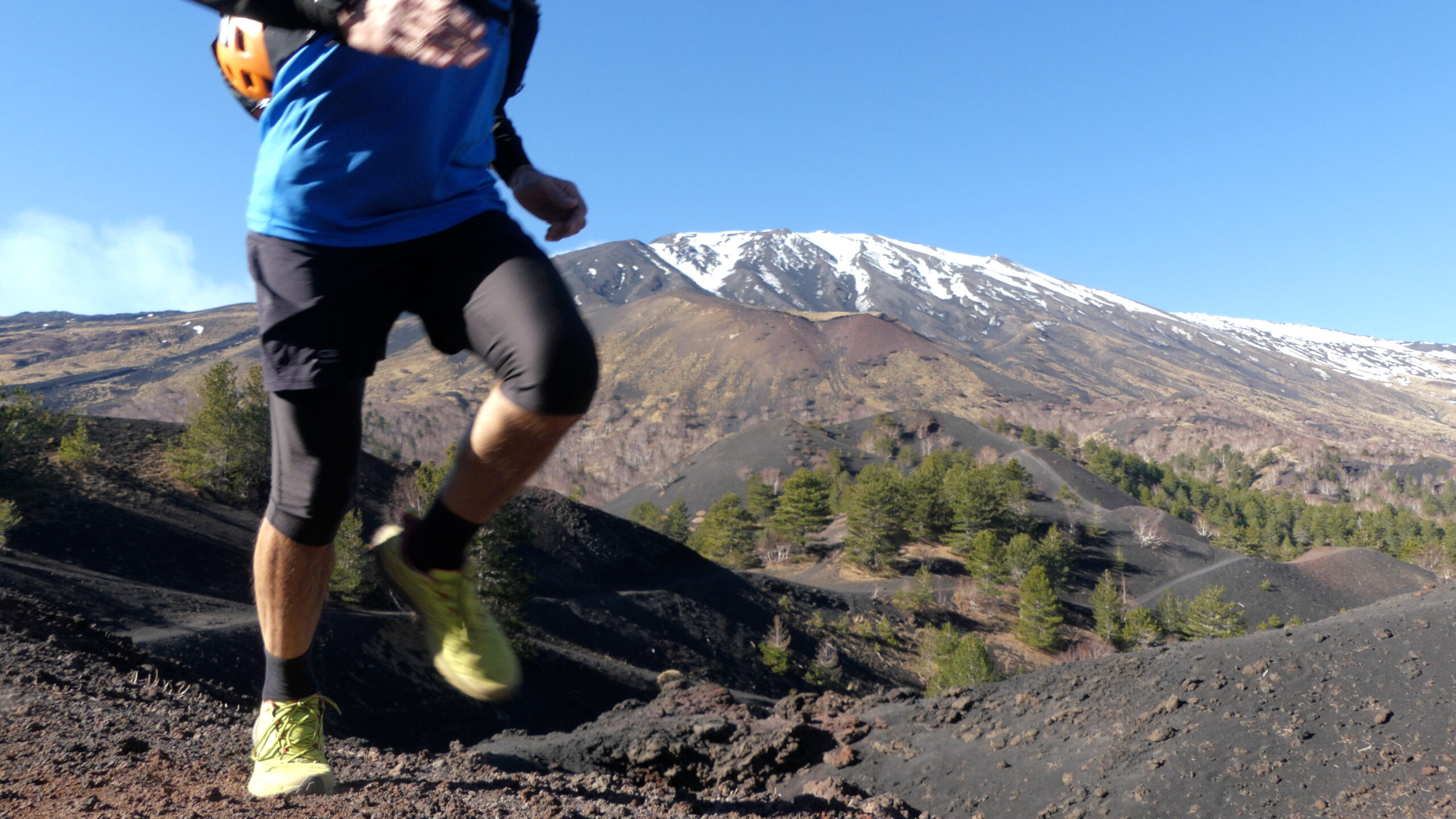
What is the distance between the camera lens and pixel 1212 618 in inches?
1235

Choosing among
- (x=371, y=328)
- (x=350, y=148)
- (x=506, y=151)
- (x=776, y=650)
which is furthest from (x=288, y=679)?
(x=776, y=650)

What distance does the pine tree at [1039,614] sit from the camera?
31.2 metres

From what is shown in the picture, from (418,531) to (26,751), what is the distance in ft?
5.75

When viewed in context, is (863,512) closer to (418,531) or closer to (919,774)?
(919,774)

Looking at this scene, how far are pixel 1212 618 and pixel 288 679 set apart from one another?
118ft

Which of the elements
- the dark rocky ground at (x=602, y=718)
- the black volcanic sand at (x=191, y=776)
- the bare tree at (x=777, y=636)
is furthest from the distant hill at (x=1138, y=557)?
the black volcanic sand at (x=191, y=776)

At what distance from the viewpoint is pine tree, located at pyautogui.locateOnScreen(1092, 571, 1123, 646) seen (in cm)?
3159

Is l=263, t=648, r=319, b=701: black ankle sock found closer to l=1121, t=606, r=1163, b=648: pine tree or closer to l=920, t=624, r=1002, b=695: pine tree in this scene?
l=920, t=624, r=1002, b=695: pine tree

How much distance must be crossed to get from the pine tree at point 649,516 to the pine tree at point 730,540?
3.64 m

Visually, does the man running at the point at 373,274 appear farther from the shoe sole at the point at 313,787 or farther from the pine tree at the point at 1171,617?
the pine tree at the point at 1171,617

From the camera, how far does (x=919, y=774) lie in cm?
1219

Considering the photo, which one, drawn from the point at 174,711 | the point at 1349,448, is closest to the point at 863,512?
the point at 174,711

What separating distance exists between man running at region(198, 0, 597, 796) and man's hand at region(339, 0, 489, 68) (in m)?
0.13

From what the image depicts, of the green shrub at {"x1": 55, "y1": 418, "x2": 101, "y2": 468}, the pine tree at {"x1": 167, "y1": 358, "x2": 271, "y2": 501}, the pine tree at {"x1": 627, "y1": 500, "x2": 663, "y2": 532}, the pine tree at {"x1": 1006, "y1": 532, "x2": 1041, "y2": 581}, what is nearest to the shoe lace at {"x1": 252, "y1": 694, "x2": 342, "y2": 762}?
the pine tree at {"x1": 167, "y1": 358, "x2": 271, "y2": 501}
